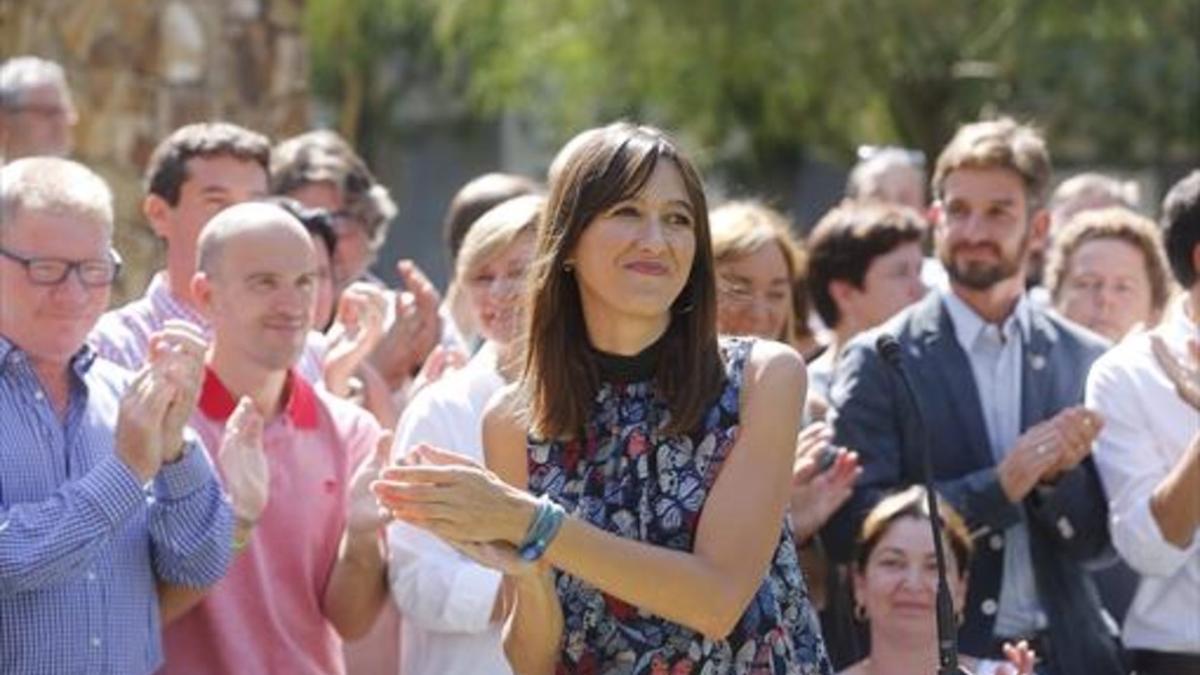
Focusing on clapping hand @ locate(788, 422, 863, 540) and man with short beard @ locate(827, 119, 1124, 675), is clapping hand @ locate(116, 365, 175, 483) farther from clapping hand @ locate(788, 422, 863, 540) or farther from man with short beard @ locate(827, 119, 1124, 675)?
man with short beard @ locate(827, 119, 1124, 675)

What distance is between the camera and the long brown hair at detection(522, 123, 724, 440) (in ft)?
15.3

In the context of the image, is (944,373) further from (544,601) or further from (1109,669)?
(544,601)

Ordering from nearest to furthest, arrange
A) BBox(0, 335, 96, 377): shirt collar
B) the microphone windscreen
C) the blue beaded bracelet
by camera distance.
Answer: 1. the blue beaded bracelet
2. the microphone windscreen
3. BBox(0, 335, 96, 377): shirt collar

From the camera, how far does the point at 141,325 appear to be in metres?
6.62

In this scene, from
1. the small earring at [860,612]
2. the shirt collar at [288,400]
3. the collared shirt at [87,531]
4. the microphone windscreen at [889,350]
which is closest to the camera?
the microphone windscreen at [889,350]

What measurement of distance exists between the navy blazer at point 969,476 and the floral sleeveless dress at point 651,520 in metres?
1.86

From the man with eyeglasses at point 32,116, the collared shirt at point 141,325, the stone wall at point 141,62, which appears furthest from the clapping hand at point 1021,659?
the stone wall at point 141,62

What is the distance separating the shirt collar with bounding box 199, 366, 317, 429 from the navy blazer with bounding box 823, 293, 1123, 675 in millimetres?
1271

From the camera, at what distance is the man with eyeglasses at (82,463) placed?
5.48 meters

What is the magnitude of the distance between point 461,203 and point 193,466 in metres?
2.24

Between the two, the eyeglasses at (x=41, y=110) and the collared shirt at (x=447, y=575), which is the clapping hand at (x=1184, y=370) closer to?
the collared shirt at (x=447, y=575)

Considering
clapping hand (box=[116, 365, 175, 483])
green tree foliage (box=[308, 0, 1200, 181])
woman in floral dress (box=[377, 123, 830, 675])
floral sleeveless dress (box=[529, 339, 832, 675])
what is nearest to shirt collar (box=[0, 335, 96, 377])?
clapping hand (box=[116, 365, 175, 483])

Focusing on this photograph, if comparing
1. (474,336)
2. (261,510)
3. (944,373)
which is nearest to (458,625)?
(261,510)

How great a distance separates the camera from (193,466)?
18.7ft
